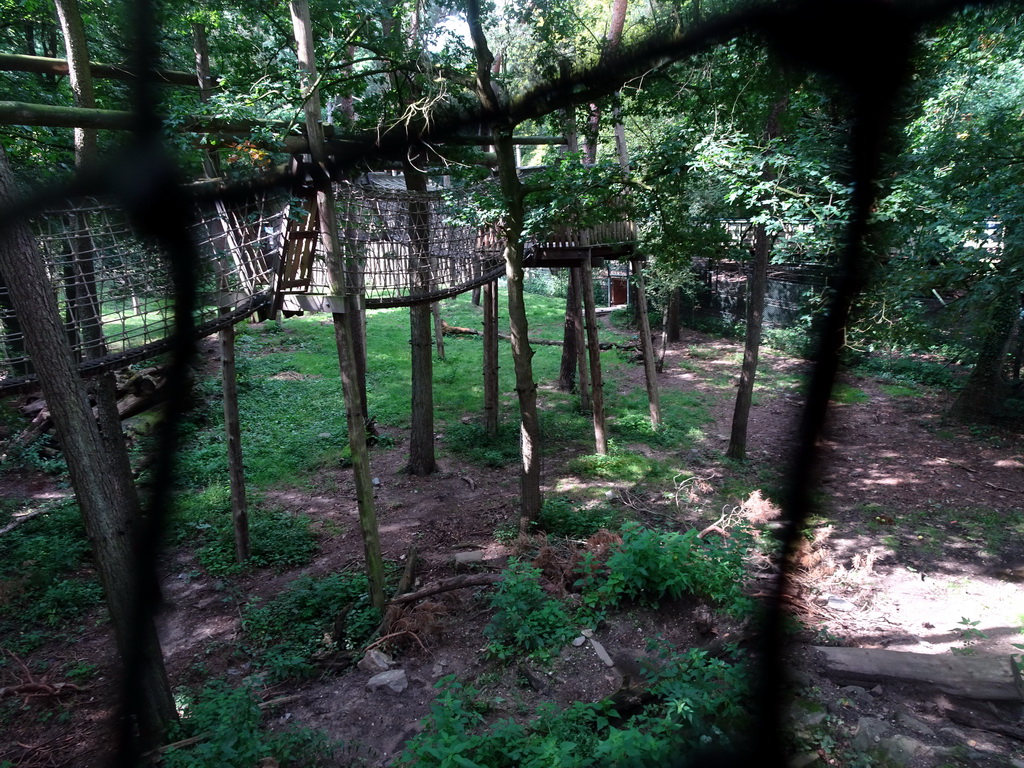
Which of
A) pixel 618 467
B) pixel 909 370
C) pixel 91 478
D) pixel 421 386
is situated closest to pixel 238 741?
pixel 91 478

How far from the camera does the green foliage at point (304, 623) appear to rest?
220 cm

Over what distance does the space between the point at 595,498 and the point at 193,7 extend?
132 inches

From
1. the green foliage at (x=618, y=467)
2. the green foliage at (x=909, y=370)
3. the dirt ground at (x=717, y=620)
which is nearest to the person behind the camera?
the dirt ground at (x=717, y=620)

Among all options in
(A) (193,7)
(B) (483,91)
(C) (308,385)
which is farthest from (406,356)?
(B) (483,91)

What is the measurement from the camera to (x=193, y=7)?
2.88 m

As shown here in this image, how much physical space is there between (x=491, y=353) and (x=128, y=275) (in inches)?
110

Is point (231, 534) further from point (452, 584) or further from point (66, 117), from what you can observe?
point (66, 117)

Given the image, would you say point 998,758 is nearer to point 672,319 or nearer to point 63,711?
point 63,711

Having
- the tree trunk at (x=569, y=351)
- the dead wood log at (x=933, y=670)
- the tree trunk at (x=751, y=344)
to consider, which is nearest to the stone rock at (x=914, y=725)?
the dead wood log at (x=933, y=670)

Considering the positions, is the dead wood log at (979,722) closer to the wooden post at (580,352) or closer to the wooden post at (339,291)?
the wooden post at (339,291)

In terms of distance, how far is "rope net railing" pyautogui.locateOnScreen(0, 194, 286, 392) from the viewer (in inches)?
69.6

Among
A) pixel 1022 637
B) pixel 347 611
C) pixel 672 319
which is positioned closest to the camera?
pixel 1022 637

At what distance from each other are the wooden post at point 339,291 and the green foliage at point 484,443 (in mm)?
2029

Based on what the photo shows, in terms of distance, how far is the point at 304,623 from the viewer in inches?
96.2
